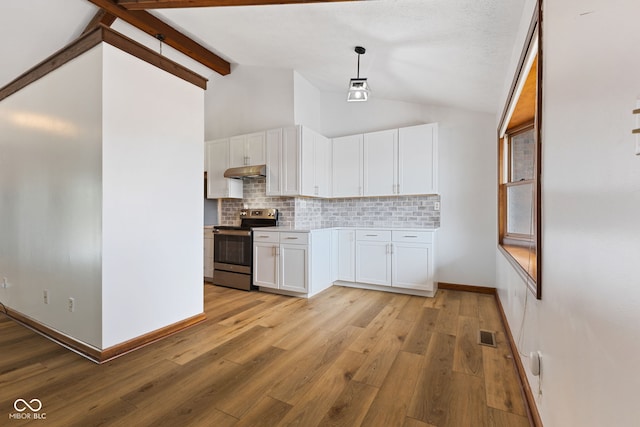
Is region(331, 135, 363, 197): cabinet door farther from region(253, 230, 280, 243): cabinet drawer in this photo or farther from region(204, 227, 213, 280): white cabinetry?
region(204, 227, 213, 280): white cabinetry

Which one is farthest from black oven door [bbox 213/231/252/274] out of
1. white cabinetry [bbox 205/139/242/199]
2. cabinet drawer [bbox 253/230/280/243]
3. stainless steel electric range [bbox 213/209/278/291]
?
white cabinetry [bbox 205/139/242/199]

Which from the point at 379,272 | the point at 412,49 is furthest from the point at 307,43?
the point at 379,272

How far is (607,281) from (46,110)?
3.84m

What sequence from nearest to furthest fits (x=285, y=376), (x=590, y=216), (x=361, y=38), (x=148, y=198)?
(x=590, y=216) < (x=285, y=376) < (x=148, y=198) < (x=361, y=38)

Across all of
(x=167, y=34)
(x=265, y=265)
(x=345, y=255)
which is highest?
(x=167, y=34)

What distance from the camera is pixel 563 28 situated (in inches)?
44.9

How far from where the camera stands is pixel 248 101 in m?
4.73

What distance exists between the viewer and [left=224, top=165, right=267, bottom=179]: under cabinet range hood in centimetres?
422

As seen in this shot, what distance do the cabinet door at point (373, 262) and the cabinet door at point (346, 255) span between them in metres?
0.06

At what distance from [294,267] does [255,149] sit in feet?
6.29

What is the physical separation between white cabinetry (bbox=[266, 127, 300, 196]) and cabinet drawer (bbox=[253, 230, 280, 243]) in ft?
1.93

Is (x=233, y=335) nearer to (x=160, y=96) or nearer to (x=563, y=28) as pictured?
(x=160, y=96)

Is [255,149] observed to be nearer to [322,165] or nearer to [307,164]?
[307,164]

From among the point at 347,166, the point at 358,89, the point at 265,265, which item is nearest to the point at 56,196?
the point at 265,265
